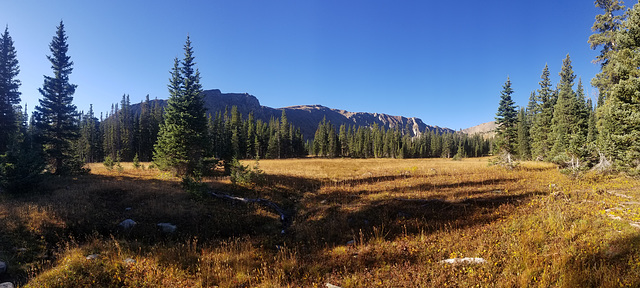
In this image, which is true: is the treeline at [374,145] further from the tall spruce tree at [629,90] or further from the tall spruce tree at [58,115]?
the tall spruce tree at [629,90]

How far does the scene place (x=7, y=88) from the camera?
2148cm

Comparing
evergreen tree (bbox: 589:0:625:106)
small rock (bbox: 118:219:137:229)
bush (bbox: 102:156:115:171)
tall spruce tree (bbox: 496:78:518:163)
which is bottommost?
small rock (bbox: 118:219:137:229)

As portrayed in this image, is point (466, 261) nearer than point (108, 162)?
Yes

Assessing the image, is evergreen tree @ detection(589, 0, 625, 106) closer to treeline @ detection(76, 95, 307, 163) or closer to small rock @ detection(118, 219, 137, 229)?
small rock @ detection(118, 219, 137, 229)

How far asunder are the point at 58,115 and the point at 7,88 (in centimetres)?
857

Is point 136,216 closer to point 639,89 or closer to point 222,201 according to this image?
point 222,201

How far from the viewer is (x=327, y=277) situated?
15.1 feet

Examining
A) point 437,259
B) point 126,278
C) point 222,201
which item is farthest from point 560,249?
point 222,201

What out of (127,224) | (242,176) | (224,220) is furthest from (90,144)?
(224,220)

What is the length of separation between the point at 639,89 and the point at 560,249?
1135 cm

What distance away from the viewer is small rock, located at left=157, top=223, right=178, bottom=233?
8.42m

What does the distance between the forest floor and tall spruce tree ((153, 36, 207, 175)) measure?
22.1ft

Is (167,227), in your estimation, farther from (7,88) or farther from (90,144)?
(90,144)

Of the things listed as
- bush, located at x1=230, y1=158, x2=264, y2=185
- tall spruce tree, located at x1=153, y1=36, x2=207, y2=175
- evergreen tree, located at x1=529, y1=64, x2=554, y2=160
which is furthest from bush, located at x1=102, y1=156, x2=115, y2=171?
evergreen tree, located at x1=529, y1=64, x2=554, y2=160
